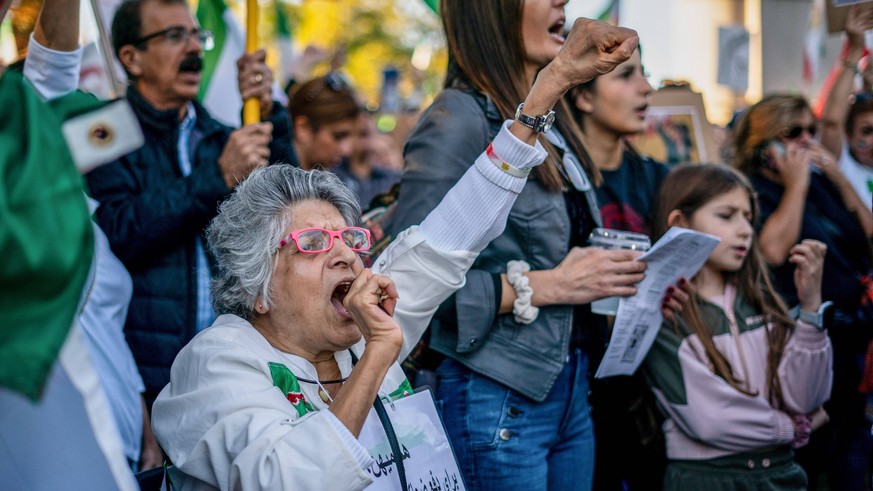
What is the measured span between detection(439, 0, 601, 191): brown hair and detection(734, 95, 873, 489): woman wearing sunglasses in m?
1.70

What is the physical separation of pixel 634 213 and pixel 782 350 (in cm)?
77

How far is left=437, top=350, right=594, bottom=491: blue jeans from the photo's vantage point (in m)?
2.94

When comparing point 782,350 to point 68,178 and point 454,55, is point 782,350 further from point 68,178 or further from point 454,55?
point 68,178

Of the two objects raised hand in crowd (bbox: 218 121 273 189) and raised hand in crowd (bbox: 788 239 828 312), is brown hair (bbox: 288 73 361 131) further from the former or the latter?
raised hand in crowd (bbox: 788 239 828 312)

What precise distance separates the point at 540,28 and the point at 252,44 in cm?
124

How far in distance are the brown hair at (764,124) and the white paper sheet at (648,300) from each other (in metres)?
1.45

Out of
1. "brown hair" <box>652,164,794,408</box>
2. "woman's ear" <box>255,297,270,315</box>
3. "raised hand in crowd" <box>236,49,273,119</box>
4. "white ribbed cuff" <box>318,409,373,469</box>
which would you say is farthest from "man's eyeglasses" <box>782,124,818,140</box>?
"white ribbed cuff" <box>318,409,373,469</box>

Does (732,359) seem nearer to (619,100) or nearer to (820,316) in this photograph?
(820,316)

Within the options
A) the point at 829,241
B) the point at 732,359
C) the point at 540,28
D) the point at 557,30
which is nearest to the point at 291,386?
the point at 540,28

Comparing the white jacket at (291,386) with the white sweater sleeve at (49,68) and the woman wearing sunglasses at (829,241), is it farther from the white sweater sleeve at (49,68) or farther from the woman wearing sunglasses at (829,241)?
the woman wearing sunglasses at (829,241)

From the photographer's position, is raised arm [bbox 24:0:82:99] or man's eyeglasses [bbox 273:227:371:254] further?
raised arm [bbox 24:0:82:99]

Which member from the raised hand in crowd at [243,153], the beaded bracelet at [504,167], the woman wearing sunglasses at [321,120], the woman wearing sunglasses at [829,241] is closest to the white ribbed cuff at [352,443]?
the beaded bracelet at [504,167]

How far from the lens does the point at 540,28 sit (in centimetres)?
322

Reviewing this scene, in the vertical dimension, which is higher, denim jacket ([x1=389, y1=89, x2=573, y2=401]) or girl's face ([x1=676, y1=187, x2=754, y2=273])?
denim jacket ([x1=389, y1=89, x2=573, y2=401])
